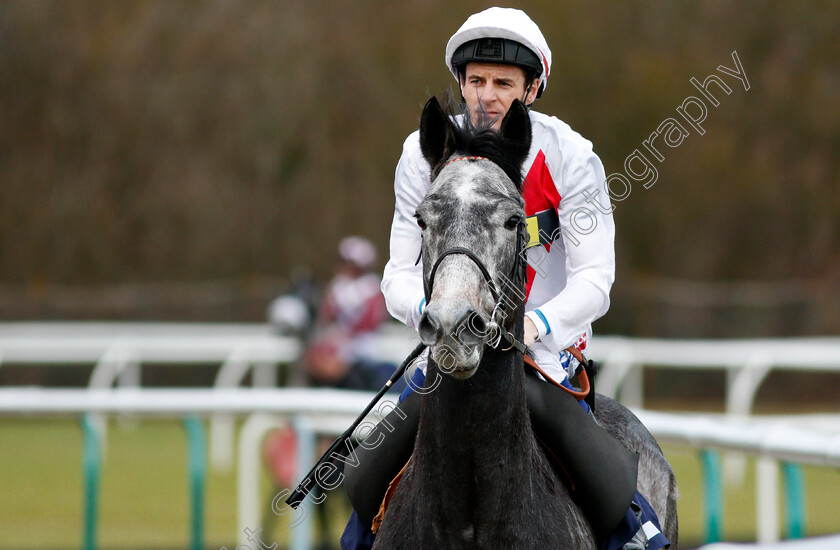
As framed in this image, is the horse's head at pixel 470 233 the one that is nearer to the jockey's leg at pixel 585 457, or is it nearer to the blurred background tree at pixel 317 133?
the jockey's leg at pixel 585 457

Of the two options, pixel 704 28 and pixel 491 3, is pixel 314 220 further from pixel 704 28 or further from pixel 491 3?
pixel 704 28

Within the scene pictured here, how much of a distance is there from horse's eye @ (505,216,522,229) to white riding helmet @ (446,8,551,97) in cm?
79

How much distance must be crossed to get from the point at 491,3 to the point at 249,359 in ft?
25.1

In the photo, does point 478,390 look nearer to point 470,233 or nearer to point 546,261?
point 470,233

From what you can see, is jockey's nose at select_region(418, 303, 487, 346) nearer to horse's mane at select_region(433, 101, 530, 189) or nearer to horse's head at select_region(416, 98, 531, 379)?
horse's head at select_region(416, 98, 531, 379)

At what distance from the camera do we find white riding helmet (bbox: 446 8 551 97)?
3.47 m

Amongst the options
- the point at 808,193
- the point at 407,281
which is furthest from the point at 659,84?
the point at 407,281

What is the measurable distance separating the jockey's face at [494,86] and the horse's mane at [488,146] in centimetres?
40

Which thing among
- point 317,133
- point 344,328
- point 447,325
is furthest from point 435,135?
point 317,133

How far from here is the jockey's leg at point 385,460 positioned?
3451mm

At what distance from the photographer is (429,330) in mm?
2564

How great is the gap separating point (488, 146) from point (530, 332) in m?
0.53

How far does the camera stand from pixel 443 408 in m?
2.98

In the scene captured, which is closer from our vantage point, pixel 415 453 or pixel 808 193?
pixel 415 453
